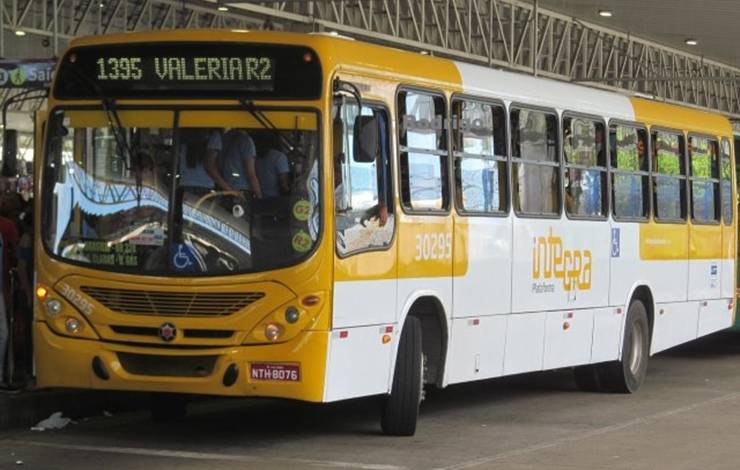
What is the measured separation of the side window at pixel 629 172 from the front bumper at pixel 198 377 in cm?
596

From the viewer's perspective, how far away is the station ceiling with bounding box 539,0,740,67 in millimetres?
34844

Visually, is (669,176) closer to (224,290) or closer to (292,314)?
(292,314)

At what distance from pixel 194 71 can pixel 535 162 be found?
412 cm

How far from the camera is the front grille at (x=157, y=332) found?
1079 centimetres

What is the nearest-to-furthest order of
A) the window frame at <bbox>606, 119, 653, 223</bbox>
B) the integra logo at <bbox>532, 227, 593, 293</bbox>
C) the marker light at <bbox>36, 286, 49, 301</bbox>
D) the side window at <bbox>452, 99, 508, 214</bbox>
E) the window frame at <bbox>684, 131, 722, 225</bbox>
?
the marker light at <bbox>36, 286, 49, 301</bbox> → the side window at <bbox>452, 99, 508, 214</bbox> → the integra logo at <bbox>532, 227, 593, 293</bbox> → the window frame at <bbox>606, 119, 653, 223</bbox> → the window frame at <bbox>684, 131, 722, 225</bbox>

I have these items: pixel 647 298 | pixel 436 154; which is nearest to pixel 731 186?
pixel 647 298

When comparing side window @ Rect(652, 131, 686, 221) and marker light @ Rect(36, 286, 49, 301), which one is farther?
side window @ Rect(652, 131, 686, 221)

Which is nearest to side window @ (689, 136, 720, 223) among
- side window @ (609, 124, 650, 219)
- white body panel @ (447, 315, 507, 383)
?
side window @ (609, 124, 650, 219)

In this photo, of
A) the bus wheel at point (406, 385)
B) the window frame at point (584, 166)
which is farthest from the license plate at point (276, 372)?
the window frame at point (584, 166)

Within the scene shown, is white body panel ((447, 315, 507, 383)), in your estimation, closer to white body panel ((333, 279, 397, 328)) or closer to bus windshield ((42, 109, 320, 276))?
white body panel ((333, 279, 397, 328))

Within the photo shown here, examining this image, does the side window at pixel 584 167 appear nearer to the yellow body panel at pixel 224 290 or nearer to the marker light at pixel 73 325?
the yellow body panel at pixel 224 290

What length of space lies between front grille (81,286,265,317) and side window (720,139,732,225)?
9471mm

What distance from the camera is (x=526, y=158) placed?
1393 cm

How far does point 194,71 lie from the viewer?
11.0 meters
